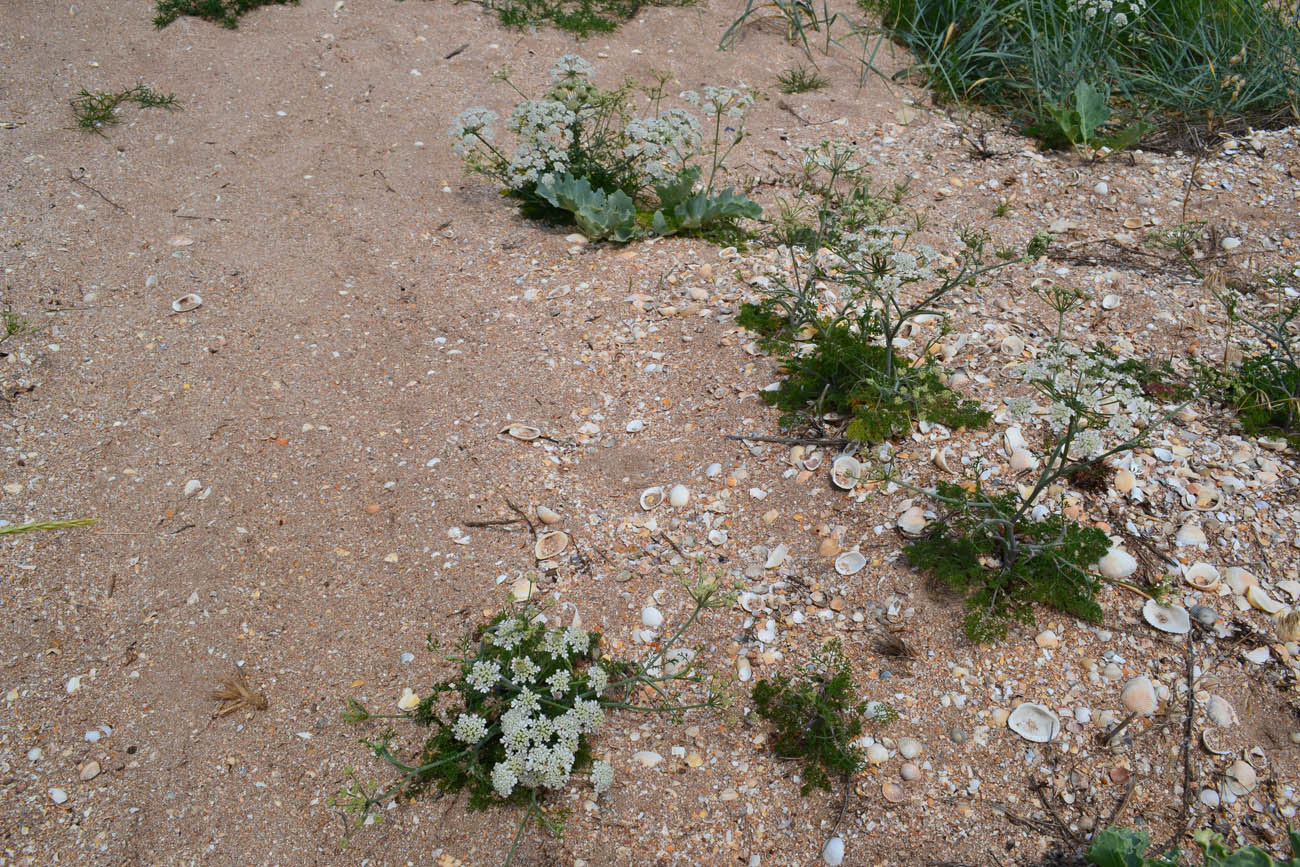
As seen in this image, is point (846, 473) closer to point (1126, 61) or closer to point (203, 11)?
point (1126, 61)

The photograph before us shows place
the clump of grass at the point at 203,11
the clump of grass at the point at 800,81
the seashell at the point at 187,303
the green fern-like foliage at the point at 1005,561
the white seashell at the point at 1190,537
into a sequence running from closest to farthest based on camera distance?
1. the green fern-like foliage at the point at 1005,561
2. the white seashell at the point at 1190,537
3. the seashell at the point at 187,303
4. the clump of grass at the point at 800,81
5. the clump of grass at the point at 203,11

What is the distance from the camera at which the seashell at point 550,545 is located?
2.47 meters

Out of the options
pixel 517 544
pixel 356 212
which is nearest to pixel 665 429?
pixel 517 544

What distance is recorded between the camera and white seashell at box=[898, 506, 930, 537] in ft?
7.68

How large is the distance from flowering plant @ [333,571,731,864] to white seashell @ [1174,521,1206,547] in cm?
123

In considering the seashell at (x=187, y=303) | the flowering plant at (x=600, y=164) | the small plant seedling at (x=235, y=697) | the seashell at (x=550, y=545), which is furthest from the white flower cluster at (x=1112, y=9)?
the small plant seedling at (x=235, y=697)

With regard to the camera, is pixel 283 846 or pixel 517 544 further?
pixel 517 544

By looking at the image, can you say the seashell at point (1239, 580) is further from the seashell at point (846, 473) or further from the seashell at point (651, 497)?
the seashell at point (651, 497)

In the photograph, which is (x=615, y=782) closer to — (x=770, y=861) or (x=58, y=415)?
(x=770, y=861)

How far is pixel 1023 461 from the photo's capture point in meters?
2.43

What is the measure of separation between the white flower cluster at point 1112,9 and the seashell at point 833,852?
3768 millimetres

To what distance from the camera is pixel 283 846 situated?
1.94m

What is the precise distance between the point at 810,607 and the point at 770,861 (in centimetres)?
65

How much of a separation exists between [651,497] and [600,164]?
1.78m
